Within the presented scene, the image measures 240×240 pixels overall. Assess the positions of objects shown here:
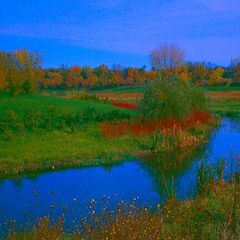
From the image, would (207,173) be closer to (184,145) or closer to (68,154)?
(68,154)

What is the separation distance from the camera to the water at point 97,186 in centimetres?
1502

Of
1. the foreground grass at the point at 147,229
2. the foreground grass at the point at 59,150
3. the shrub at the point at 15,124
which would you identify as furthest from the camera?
the shrub at the point at 15,124

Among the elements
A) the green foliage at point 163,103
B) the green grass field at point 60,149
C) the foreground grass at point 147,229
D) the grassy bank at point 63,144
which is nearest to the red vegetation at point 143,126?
the grassy bank at point 63,144

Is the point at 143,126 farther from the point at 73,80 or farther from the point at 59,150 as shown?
the point at 73,80

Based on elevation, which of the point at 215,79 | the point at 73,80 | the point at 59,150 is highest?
the point at 73,80

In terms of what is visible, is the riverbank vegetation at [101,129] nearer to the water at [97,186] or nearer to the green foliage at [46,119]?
the green foliage at [46,119]

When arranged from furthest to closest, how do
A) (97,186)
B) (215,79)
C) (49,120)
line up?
(215,79), (49,120), (97,186)

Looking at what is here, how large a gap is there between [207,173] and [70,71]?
350 ft

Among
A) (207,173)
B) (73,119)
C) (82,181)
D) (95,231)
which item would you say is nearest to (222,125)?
(73,119)

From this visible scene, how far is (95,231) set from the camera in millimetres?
8758

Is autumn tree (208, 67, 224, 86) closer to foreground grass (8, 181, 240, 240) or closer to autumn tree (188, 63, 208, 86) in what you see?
autumn tree (188, 63, 208, 86)

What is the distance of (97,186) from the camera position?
1866 centimetres

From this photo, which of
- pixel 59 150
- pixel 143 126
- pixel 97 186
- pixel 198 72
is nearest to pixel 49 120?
pixel 59 150

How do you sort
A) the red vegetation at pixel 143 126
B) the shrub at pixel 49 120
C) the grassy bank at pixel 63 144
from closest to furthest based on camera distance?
1. the grassy bank at pixel 63 144
2. the red vegetation at pixel 143 126
3. the shrub at pixel 49 120
